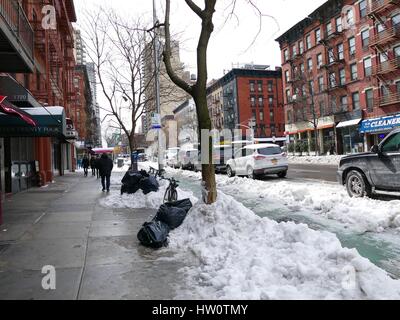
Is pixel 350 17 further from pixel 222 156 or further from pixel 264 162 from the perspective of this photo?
pixel 264 162

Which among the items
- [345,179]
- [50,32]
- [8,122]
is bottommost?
[345,179]

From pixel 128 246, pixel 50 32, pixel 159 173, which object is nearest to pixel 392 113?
pixel 159 173

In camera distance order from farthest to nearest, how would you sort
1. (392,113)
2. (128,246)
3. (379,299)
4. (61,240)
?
1. (392,113)
2. (61,240)
3. (128,246)
4. (379,299)

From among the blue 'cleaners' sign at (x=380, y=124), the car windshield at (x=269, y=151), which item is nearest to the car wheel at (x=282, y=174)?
the car windshield at (x=269, y=151)

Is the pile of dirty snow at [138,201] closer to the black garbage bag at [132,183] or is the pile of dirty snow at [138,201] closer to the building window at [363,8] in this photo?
the black garbage bag at [132,183]

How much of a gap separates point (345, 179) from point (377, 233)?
4.06 meters

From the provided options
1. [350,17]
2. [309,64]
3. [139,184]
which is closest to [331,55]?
[350,17]

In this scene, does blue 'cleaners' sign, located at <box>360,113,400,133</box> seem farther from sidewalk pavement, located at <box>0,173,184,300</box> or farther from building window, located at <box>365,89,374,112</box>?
sidewalk pavement, located at <box>0,173,184,300</box>

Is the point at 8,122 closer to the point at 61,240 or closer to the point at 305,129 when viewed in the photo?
the point at 61,240

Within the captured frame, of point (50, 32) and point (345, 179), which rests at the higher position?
point (50, 32)

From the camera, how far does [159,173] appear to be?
1625 centimetres

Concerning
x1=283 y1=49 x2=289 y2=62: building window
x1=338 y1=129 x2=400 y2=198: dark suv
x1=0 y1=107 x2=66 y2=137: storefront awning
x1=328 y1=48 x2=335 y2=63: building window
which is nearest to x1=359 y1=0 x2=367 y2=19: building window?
x1=328 y1=48 x2=335 y2=63: building window

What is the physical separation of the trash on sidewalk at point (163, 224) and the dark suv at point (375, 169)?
4.98m
